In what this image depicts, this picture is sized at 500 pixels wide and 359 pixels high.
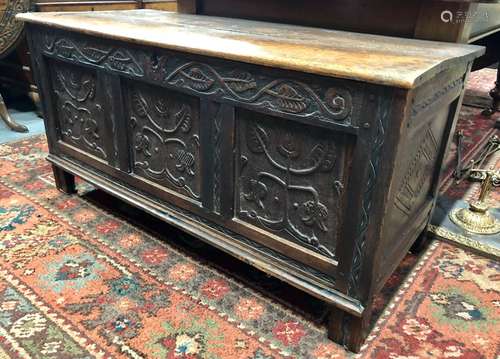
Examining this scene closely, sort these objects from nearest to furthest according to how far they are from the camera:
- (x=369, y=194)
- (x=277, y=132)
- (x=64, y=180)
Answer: (x=369, y=194) → (x=277, y=132) → (x=64, y=180)

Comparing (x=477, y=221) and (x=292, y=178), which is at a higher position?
(x=292, y=178)

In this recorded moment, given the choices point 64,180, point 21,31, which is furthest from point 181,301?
point 21,31

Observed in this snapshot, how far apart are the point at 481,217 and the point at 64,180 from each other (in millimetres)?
1764

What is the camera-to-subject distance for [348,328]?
1.16 metres

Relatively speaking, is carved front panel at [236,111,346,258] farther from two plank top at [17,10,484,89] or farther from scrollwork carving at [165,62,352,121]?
two plank top at [17,10,484,89]

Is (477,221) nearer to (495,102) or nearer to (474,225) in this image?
(474,225)

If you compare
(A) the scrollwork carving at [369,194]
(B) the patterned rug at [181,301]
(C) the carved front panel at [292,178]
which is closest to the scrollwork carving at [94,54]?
(C) the carved front panel at [292,178]

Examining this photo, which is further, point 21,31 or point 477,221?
point 21,31

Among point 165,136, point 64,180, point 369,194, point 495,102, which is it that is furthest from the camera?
point 495,102

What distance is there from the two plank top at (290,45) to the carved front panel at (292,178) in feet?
0.53

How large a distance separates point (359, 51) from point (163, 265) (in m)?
0.93

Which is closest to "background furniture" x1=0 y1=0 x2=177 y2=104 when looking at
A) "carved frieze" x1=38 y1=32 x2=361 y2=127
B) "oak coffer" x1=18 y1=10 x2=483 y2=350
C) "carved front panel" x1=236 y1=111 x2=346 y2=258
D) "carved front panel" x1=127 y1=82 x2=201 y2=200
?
"oak coffer" x1=18 y1=10 x2=483 y2=350

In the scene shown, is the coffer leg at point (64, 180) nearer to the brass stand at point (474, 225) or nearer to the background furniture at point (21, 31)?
the background furniture at point (21, 31)

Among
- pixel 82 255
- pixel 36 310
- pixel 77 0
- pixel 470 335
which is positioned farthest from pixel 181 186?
pixel 77 0
